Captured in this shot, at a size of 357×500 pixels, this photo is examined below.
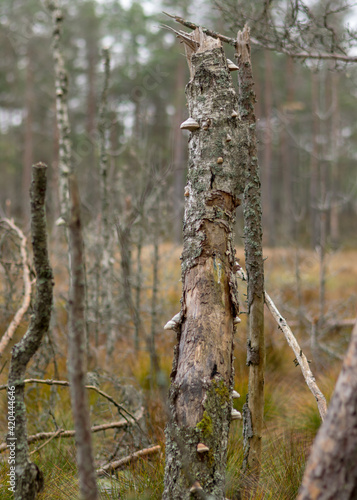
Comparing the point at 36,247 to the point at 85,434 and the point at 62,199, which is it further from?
the point at 62,199

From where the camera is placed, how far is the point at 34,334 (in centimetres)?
160

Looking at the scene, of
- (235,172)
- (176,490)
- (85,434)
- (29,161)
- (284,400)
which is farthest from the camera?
(29,161)

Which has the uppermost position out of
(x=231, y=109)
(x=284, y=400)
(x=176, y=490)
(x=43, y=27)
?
(x=43, y=27)

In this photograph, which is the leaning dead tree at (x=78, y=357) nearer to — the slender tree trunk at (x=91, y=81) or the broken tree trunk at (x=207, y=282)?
the broken tree trunk at (x=207, y=282)

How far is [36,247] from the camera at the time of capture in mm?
1531

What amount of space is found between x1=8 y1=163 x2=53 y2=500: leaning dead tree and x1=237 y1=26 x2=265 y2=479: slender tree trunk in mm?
1222

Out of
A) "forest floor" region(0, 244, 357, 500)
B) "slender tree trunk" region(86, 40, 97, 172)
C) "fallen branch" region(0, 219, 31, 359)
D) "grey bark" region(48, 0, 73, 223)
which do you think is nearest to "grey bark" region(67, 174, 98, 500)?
"forest floor" region(0, 244, 357, 500)

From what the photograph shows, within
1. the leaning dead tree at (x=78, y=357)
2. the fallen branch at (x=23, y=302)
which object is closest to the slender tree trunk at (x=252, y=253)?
the leaning dead tree at (x=78, y=357)

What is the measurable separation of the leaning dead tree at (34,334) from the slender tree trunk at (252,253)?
48.1 inches

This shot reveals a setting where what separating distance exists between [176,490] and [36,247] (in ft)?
4.00

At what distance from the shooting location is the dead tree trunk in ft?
3.94

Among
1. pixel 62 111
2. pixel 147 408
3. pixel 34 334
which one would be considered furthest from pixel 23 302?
pixel 62 111

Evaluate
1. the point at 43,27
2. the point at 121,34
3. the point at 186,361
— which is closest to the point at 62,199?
the point at 186,361

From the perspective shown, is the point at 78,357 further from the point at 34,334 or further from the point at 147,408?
the point at 147,408
